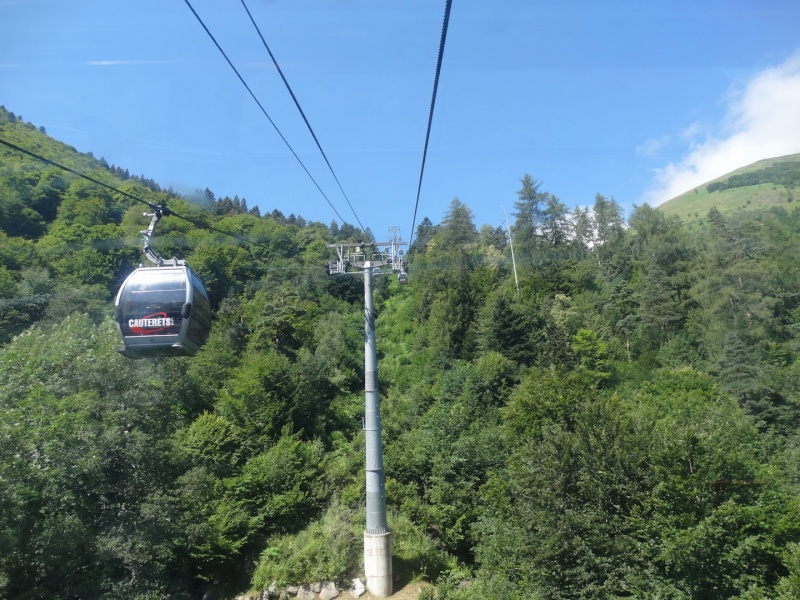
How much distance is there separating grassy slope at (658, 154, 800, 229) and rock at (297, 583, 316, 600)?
2703 inches

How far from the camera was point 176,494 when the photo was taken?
20969mm

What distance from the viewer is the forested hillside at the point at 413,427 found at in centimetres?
1789

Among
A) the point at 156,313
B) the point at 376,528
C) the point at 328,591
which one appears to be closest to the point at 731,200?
the point at 328,591

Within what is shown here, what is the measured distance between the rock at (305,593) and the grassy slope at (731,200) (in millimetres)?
68651

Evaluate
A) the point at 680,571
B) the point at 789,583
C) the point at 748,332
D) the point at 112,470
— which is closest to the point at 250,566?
the point at 112,470

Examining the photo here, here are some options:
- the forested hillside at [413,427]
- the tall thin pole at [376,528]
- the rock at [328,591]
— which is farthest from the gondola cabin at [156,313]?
the rock at [328,591]

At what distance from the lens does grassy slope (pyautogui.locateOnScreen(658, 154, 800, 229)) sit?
88000 millimetres

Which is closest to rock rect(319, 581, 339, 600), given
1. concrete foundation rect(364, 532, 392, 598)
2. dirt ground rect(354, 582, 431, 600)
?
dirt ground rect(354, 582, 431, 600)

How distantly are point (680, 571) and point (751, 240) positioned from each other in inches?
1496

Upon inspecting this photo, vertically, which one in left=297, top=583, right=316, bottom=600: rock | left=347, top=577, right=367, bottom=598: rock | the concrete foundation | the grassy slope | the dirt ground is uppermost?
the grassy slope

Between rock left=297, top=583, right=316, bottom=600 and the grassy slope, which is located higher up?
the grassy slope

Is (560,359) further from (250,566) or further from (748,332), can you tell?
(250,566)

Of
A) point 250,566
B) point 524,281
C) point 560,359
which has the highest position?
point 524,281

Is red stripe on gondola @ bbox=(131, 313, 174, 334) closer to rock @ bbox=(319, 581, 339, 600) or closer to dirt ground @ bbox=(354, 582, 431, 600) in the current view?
dirt ground @ bbox=(354, 582, 431, 600)
